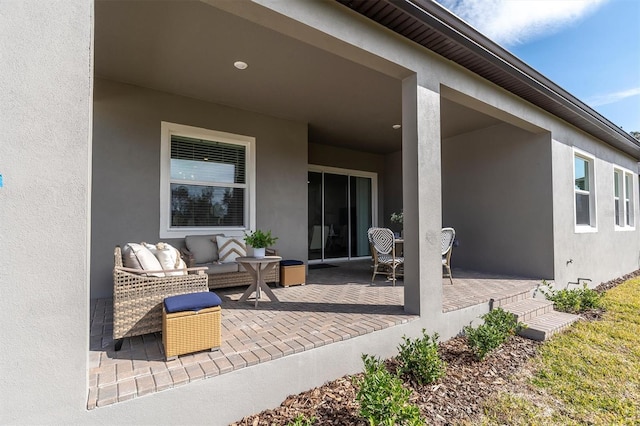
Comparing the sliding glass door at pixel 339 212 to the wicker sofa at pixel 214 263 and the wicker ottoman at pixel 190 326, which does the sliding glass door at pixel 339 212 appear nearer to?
the wicker sofa at pixel 214 263

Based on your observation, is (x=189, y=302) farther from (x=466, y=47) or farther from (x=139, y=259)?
(x=466, y=47)

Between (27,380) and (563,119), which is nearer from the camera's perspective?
(27,380)

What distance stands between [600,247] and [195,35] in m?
9.07

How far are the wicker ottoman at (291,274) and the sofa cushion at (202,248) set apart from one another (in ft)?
3.64

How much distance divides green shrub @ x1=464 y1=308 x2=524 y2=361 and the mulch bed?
0.41ft

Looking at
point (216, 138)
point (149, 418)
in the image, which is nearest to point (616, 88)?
point (216, 138)

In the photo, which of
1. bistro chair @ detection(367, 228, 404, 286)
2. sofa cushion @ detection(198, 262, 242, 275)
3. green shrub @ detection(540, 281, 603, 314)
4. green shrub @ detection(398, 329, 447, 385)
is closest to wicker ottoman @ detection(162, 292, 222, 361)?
green shrub @ detection(398, 329, 447, 385)

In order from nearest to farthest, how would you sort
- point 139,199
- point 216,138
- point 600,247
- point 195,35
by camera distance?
point 195,35
point 139,199
point 216,138
point 600,247

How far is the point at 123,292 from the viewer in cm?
258

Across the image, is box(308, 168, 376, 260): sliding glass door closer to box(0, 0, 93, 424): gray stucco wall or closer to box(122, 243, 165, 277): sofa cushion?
box(122, 243, 165, 277): sofa cushion

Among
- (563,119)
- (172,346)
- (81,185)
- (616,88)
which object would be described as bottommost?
(172,346)

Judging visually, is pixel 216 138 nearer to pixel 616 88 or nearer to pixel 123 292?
pixel 123 292

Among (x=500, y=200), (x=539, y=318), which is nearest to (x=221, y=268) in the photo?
(x=539, y=318)

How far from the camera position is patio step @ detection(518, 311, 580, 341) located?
12.2 feet
